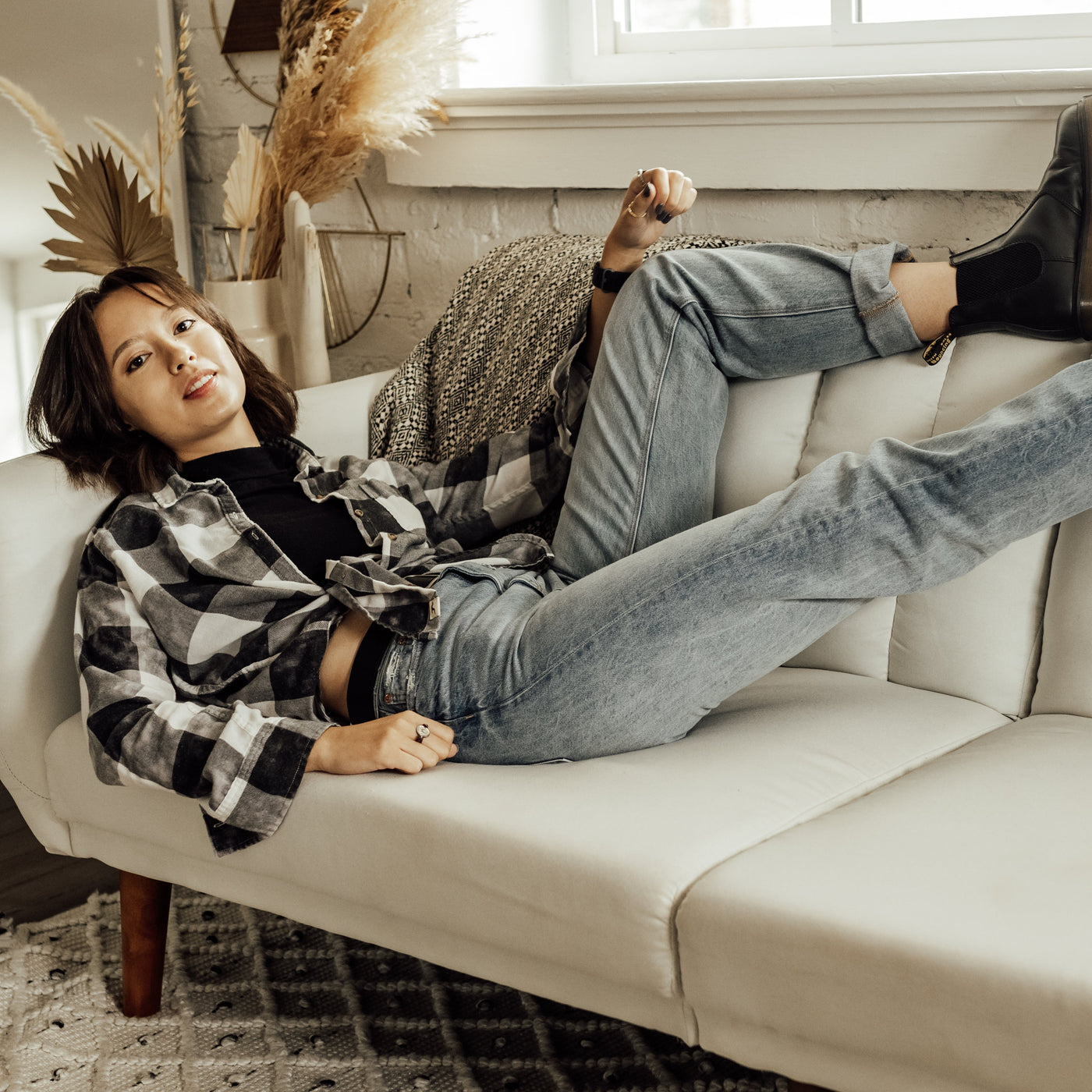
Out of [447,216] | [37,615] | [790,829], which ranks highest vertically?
[447,216]

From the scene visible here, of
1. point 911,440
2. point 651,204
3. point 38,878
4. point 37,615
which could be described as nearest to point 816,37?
point 651,204

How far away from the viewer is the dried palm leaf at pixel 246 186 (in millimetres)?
2201

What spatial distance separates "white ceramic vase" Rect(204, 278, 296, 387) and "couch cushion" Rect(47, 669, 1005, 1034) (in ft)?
3.60

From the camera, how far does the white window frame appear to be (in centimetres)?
170

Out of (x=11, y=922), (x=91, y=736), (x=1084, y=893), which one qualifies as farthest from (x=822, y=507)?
(x=11, y=922)

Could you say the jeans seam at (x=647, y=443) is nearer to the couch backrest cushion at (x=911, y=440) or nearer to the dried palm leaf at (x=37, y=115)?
the couch backrest cushion at (x=911, y=440)

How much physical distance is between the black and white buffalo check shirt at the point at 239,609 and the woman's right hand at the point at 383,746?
0.02 meters

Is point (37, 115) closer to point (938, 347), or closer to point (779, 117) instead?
point (779, 117)

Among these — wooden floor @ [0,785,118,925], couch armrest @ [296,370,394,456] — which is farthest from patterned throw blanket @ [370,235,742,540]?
wooden floor @ [0,785,118,925]

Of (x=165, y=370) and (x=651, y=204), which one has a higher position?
(x=651, y=204)

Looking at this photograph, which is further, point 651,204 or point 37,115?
point 37,115

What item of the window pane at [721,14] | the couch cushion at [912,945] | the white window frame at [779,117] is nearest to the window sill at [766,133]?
the white window frame at [779,117]

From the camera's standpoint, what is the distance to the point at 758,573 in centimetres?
119

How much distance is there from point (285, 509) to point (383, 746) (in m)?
→ 0.49
